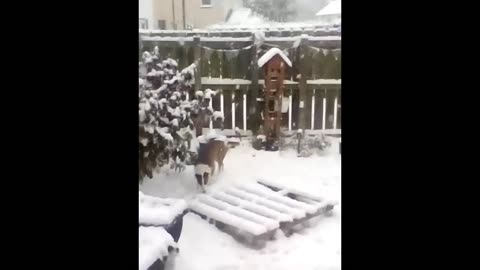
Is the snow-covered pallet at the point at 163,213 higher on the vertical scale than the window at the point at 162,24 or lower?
lower

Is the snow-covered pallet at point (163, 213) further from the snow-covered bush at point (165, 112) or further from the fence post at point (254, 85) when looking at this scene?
the fence post at point (254, 85)

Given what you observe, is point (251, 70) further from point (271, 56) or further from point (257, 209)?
point (257, 209)

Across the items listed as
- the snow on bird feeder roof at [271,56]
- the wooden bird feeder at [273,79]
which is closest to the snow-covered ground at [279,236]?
the wooden bird feeder at [273,79]

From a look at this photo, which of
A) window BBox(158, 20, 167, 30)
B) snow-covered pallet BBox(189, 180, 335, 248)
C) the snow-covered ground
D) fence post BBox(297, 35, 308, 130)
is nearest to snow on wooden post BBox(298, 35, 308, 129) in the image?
fence post BBox(297, 35, 308, 130)

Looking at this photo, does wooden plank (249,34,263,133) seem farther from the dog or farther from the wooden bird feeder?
the dog

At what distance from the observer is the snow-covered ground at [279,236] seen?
58.2 inches

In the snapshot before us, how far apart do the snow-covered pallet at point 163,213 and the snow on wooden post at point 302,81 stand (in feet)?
1.35

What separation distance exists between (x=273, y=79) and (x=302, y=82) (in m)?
0.08

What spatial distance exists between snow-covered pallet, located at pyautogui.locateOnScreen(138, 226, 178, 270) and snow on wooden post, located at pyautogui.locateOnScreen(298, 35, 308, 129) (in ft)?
1.63
